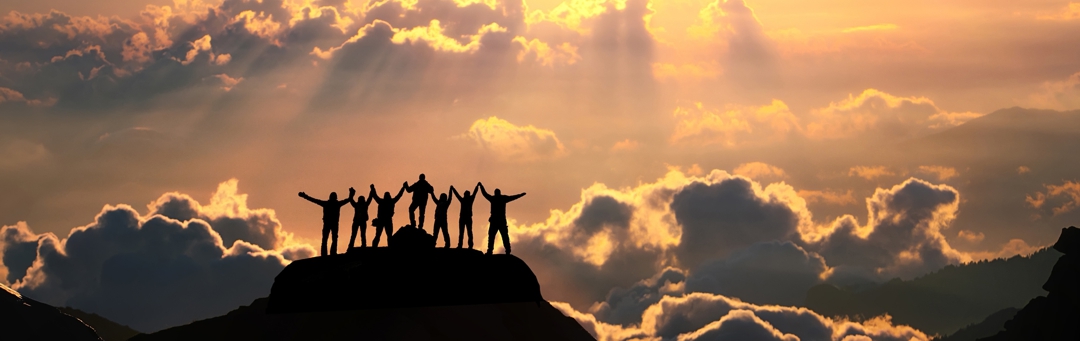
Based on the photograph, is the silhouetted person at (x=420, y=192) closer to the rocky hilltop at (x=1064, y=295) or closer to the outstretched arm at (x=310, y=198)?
the outstretched arm at (x=310, y=198)

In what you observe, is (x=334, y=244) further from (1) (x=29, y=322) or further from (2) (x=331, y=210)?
(1) (x=29, y=322)

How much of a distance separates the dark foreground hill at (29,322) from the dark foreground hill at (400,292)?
40657mm

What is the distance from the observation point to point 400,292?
55469 mm

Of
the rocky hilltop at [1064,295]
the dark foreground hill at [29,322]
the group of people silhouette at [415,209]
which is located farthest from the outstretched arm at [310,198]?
the rocky hilltop at [1064,295]

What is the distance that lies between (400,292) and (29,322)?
52.8 meters

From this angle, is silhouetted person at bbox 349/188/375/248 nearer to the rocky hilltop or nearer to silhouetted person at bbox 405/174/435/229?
silhouetted person at bbox 405/174/435/229

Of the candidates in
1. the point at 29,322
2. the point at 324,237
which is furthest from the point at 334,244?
the point at 29,322

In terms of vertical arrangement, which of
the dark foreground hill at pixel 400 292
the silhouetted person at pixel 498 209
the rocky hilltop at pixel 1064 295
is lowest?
the dark foreground hill at pixel 400 292

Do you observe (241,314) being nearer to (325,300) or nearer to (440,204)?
(325,300)

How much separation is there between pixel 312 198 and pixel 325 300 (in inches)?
210

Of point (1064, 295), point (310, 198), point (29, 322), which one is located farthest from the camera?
point (1064, 295)

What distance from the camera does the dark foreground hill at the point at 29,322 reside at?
8906 centimetres

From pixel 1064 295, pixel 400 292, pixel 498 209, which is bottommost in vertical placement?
pixel 400 292

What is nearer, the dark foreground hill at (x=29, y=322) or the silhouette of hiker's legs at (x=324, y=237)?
the silhouette of hiker's legs at (x=324, y=237)
